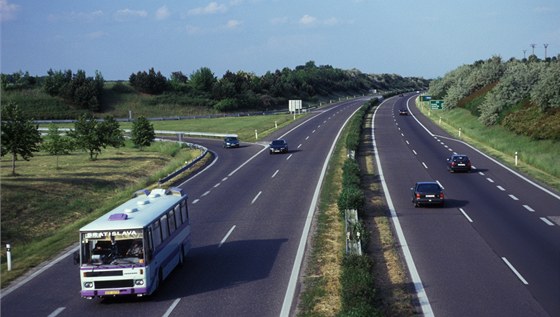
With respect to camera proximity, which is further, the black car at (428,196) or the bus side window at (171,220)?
the black car at (428,196)

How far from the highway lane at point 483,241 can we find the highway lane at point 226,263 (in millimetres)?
4481

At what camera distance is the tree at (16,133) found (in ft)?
141

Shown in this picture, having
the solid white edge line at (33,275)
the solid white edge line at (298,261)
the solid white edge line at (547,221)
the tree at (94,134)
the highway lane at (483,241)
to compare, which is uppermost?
the tree at (94,134)

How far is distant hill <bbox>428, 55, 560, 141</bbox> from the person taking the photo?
5528 centimetres

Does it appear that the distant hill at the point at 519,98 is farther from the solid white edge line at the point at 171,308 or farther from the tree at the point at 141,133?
the solid white edge line at the point at 171,308

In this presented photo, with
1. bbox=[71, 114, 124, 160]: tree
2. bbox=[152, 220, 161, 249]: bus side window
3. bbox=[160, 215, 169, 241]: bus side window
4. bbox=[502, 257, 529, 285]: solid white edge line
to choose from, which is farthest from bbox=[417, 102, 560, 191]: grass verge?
bbox=[71, 114, 124, 160]: tree

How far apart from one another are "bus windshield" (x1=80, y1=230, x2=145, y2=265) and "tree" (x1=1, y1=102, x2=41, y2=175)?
29.4m

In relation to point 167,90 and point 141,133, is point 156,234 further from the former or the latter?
point 167,90

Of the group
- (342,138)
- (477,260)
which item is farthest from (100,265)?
(342,138)

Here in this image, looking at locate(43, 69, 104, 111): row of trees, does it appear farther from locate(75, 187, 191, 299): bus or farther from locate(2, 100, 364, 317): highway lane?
locate(75, 187, 191, 299): bus

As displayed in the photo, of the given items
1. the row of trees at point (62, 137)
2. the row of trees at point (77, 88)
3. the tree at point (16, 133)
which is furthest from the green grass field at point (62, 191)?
the row of trees at point (77, 88)

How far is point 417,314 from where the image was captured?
50.7 feet

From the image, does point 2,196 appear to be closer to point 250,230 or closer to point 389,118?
point 250,230

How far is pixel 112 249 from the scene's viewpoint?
53.5 feet
